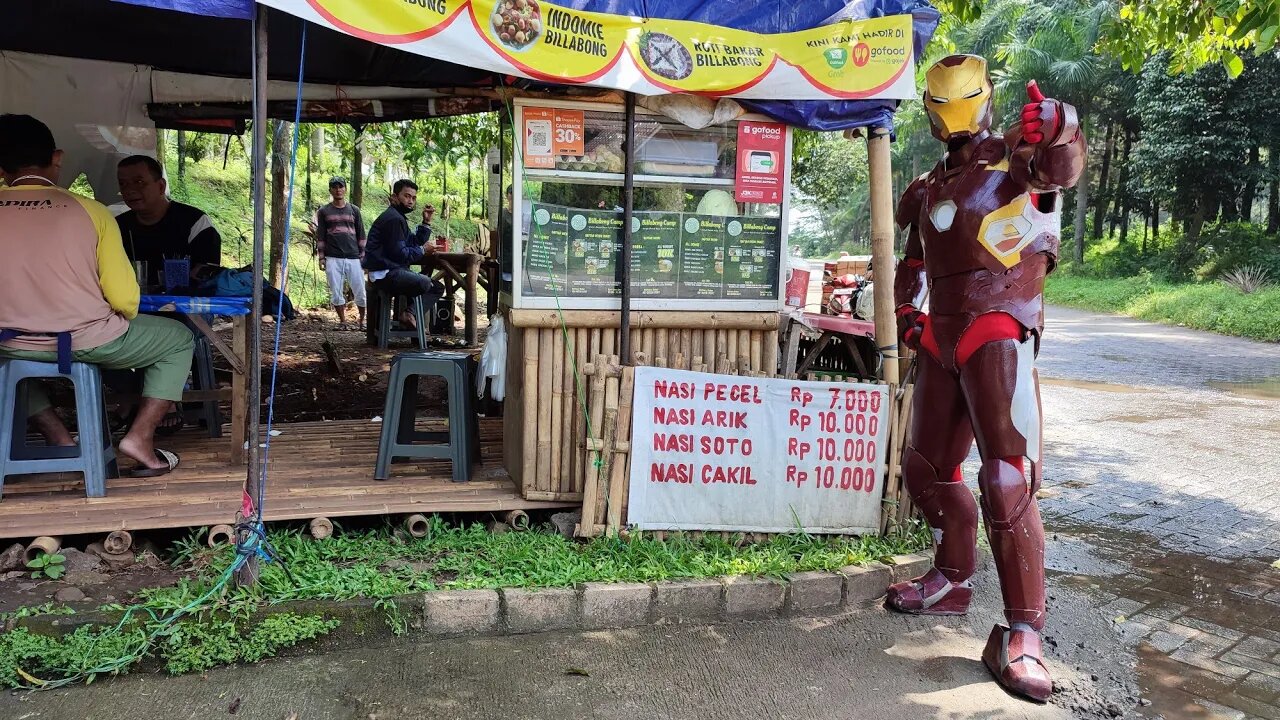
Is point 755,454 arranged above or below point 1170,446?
above

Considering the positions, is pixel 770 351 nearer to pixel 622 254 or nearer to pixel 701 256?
pixel 701 256

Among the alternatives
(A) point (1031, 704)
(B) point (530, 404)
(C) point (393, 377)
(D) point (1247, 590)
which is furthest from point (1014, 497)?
(C) point (393, 377)

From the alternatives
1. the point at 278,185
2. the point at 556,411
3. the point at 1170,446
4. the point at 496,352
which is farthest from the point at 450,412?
the point at 278,185

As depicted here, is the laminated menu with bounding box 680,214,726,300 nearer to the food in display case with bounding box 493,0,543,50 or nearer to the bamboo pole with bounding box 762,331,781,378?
the bamboo pole with bounding box 762,331,781,378

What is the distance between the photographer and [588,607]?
3725 mm

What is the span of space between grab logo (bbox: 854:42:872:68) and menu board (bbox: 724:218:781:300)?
2.91 feet

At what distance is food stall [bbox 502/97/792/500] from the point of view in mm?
4375

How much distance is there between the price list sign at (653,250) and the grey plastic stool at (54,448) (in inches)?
104

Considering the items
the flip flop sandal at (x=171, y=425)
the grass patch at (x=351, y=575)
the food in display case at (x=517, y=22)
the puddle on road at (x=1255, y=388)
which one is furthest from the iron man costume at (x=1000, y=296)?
the puddle on road at (x=1255, y=388)

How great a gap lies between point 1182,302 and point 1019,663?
20.0 meters

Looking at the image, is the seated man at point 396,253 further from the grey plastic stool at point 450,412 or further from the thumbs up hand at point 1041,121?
the thumbs up hand at point 1041,121

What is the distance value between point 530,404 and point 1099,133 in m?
36.3

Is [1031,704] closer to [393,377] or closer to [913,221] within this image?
[913,221]

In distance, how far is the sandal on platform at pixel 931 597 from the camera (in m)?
3.98
